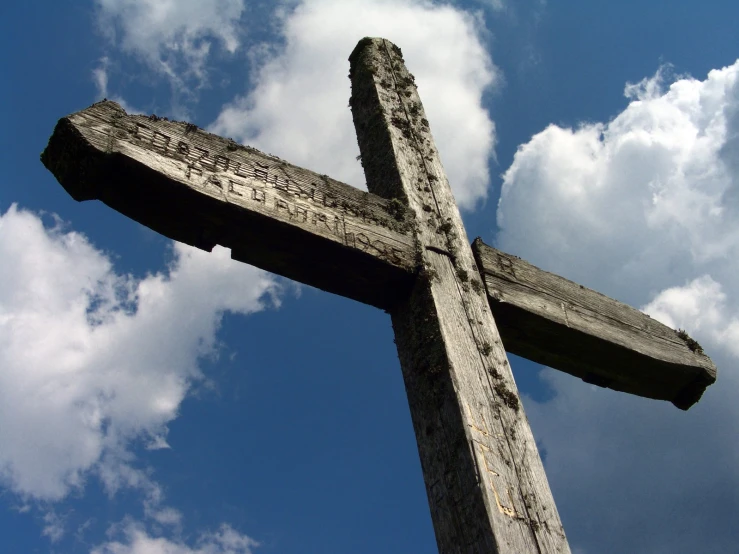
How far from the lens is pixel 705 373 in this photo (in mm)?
3492

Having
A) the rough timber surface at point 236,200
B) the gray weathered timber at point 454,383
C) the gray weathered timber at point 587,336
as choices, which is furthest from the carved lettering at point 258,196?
the gray weathered timber at point 587,336

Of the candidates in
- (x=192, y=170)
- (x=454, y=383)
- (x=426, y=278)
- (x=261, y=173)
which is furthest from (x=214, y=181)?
(x=454, y=383)

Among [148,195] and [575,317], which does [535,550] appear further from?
[148,195]

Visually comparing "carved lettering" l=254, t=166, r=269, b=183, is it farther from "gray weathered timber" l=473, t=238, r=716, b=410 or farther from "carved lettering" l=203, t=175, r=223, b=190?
"gray weathered timber" l=473, t=238, r=716, b=410

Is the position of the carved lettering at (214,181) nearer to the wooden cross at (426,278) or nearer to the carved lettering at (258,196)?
the wooden cross at (426,278)

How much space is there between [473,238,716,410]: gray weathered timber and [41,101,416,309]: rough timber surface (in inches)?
20.5

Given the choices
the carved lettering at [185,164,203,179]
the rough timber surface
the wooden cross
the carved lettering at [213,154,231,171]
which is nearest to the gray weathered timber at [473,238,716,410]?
the wooden cross

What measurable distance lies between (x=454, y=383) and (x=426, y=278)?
0.51m

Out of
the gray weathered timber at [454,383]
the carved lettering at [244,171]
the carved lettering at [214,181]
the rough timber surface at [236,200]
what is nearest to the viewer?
the gray weathered timber at [454,383]

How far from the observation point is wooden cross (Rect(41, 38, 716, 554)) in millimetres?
2227

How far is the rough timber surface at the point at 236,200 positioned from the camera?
7.73ft

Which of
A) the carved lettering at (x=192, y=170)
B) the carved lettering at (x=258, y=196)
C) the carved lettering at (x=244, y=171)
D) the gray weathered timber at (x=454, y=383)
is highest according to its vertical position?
the carved lettering at (x=244, y=171)

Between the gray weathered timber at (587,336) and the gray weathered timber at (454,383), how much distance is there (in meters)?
0.23

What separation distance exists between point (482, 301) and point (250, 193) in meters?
1.02
